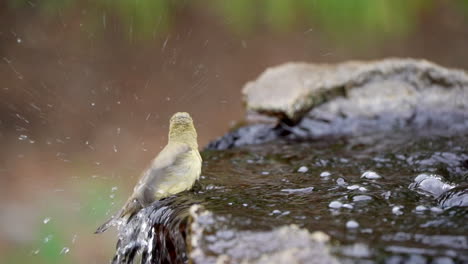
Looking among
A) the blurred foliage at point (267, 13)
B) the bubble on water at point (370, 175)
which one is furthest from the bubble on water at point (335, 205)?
the blurred foliage at point (267, 13)

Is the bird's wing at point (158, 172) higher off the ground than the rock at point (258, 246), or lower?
higher

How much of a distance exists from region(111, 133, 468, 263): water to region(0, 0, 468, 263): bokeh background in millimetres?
2010

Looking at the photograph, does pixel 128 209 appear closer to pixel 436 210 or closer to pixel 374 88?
pixel 436 210

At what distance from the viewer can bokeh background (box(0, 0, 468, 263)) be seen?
4.75 meters

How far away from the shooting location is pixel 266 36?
659 centimetres

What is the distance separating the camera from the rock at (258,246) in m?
1.18

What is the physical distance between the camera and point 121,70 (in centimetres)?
581

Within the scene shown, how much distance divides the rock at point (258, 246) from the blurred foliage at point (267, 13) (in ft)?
14.8

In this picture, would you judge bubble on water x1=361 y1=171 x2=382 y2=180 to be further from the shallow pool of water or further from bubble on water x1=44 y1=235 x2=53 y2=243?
bubble on water x1=44 y1=235 x2=53 y2=243

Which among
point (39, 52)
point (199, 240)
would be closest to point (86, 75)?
point (39, 52)

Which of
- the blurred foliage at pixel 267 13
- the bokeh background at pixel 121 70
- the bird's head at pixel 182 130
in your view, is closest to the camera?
the bird's head at pixel 182 130

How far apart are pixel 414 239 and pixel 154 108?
4844 millimetres

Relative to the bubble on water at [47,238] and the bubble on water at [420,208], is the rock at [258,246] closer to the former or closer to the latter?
A: the bubble on water at [420,208]

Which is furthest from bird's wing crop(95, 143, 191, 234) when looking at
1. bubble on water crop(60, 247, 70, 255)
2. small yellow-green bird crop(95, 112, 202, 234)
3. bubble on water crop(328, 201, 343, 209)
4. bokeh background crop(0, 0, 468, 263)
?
bubble on water crop(60, 247, 70, 255)
